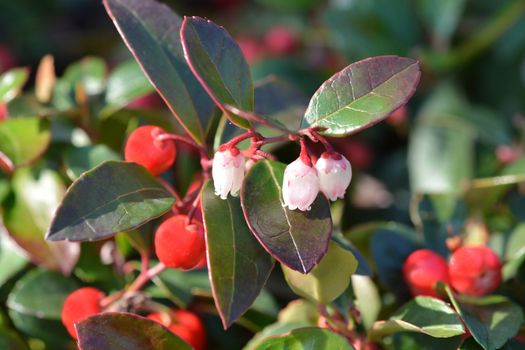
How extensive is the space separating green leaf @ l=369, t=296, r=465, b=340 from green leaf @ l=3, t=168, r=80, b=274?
45 cm

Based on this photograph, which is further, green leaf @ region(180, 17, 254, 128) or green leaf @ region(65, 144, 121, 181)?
green leaf @ region(65, 144, 121, 181)

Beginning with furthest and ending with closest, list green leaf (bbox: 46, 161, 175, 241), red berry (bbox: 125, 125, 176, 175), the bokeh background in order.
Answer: the bokeh background → red berry (bbox: 125, 125, 176, 175) → green leaf (bbox: 46, 161, 175, 241)

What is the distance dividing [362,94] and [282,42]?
3.56ft

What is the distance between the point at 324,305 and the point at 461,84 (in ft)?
3.31

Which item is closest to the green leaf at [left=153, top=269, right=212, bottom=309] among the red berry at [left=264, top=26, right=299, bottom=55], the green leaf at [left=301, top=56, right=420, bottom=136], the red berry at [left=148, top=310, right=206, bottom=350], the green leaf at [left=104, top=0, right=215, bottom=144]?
the red berry at [left=148, top=310, right=206, bottom=350]

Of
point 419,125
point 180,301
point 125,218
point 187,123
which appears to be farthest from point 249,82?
point 419,125

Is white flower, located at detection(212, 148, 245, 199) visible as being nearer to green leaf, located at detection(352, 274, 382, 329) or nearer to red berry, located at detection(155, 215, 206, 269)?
red berry, located at detection(155, 215, 206, 269)

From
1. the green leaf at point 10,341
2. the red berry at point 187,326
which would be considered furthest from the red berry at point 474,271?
the green leaf at point 10,341

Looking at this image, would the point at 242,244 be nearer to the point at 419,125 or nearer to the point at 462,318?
the point at 462,318

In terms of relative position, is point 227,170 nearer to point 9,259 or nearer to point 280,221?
point 280,221

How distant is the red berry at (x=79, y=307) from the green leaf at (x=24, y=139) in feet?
0.67

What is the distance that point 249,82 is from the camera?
0.80 metres

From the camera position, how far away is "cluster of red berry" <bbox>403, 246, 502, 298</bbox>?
2.99 feet

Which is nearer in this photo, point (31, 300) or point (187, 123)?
point (187, 123)
